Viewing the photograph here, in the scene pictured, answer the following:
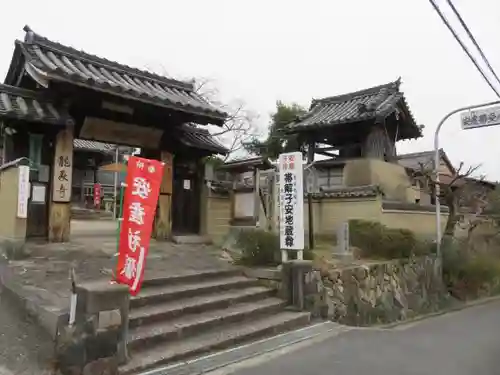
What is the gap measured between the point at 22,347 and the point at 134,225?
2131 mm

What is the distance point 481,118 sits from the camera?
43.9 ft

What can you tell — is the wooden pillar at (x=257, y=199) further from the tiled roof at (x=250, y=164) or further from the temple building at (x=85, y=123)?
the temple building at (x=85, y=123)

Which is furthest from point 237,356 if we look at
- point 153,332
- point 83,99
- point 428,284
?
point 428,284

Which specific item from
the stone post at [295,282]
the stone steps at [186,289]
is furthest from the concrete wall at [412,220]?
the stone steps at [186,289]

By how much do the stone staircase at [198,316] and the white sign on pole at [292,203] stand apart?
1.18 meters

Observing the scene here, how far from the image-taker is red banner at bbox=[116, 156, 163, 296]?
6.07m

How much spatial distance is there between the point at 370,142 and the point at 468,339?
10492 millimetres

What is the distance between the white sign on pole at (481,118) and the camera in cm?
1305

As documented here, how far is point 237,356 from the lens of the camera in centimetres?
654

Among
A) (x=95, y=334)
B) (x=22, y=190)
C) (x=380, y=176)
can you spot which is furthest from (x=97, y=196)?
(x=95, y=334)

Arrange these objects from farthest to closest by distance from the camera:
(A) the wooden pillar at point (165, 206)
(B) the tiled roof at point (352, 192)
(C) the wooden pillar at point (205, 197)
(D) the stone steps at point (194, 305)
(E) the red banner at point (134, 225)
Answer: (B) the tiled roof at point (352, 192)
(C) the wooden pillar at point (205, 197)
(A) the wooden pillar at point (165, 206)
(D) the stone steps at point (194, 305)
(E) the red banner at point (134, 225)

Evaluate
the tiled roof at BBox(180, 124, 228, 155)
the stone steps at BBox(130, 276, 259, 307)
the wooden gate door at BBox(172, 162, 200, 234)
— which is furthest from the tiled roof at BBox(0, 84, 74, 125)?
the stone steps at BBox(130, 276, 259, 307)

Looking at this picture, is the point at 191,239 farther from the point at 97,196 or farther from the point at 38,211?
the point at 97,196

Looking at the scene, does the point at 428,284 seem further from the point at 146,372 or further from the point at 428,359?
the point at 146,372
